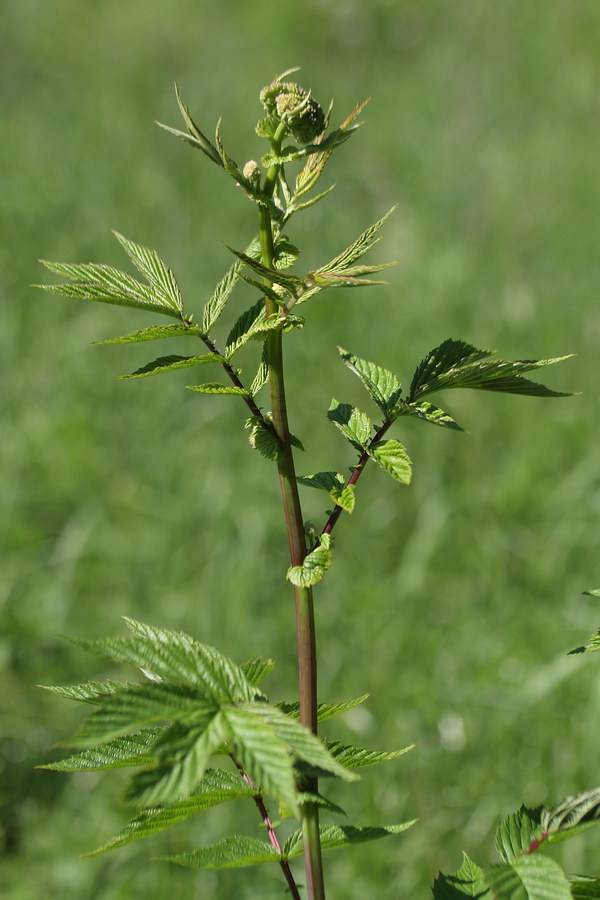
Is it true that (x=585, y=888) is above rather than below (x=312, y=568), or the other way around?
below

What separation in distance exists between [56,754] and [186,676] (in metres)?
2.34

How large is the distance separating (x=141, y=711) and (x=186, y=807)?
192 mm

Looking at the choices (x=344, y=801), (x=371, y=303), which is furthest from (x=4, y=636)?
(x=371, y=303)

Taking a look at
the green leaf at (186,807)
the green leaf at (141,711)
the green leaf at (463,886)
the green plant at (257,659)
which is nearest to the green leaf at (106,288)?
the green plant at (257,659)

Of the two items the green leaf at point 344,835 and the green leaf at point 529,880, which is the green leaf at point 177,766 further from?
the green leaf at point 529,880

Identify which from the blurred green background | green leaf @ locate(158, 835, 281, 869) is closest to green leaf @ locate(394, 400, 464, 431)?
green leaf @ locate(158, 835, 281, 869)

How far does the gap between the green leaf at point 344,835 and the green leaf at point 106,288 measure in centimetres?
53

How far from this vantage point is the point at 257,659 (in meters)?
0.91

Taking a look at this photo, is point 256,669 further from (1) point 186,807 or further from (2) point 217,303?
(2) point 217,303

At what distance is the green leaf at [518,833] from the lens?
2.91ft

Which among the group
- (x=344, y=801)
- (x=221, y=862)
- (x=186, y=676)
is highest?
(x=344, y=801)

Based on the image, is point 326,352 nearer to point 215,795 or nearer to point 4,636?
point 4,636

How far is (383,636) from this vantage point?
3.07 meters

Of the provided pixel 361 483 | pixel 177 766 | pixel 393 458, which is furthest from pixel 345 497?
pixel 361 483
